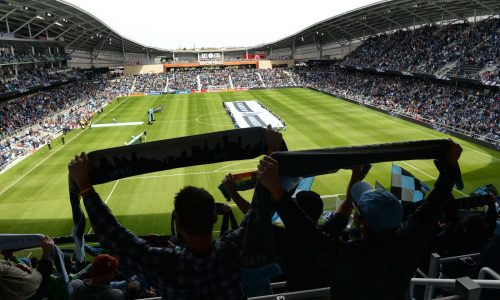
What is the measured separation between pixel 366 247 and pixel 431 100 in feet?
153

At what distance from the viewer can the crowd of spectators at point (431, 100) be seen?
33688 mm

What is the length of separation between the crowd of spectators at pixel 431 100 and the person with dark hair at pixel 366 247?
32728mm

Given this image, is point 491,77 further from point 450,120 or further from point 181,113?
point 181,113

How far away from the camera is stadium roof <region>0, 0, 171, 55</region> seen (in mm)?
44075

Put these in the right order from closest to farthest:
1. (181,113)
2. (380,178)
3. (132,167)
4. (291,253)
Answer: (132,167)
(291,253)
(380,178)
(181,113)

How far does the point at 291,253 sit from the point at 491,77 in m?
42.0

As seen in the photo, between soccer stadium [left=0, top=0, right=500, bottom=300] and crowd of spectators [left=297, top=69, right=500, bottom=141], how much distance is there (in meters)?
0.27

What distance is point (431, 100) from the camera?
43312mm

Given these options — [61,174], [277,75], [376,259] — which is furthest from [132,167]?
[277,75]

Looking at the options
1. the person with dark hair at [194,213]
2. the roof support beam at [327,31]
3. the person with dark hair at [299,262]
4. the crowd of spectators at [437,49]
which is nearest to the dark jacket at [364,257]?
the person with dark hair at [194,213]

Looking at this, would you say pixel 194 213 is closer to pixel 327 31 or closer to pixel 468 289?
pixel 468 289

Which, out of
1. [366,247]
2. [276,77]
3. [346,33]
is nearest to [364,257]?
[366,247]

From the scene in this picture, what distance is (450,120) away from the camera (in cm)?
3553

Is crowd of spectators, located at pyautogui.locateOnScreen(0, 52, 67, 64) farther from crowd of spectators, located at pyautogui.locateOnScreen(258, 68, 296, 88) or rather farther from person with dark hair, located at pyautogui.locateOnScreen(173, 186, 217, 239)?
person with dark hair, located at pyautogui.locateOnScreen(173, 186, 217, 239)
